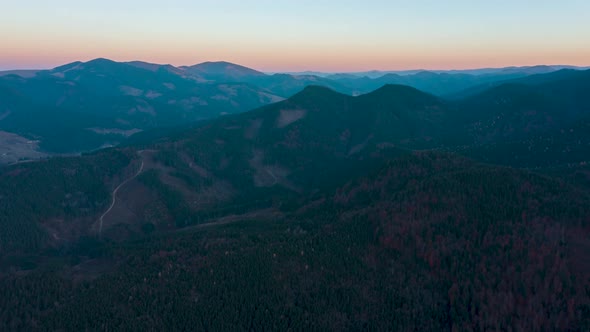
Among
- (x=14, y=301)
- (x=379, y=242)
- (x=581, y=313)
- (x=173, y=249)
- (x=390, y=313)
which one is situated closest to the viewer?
(x=581, y=313)

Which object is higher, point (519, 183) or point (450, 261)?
point (519, 183)

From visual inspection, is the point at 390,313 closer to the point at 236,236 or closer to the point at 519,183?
the point at 236,236

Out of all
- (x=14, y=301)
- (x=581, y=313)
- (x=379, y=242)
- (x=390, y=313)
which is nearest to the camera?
(x=581, y=313)

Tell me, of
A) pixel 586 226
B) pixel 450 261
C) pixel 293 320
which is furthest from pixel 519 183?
pixel 293 320

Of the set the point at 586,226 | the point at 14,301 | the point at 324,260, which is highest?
the point at 586,226

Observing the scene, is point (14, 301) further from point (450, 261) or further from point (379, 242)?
point (450, 261)

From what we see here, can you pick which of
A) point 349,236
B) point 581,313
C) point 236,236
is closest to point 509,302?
point 581,313

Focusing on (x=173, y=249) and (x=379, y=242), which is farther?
(x=173, y=249)

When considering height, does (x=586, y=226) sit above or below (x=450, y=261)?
above

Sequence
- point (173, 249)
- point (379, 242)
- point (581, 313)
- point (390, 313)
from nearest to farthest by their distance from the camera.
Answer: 1. point (581, 313)
2. point (390, 313)
3. point (379, 242)
4. point (173, 249)
